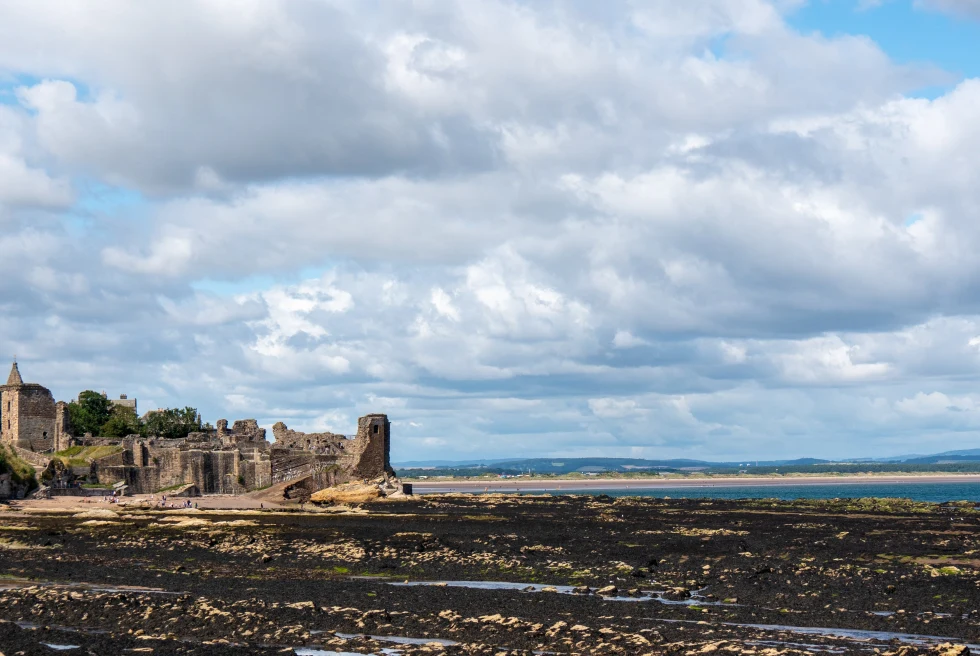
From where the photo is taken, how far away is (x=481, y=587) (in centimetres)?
3125

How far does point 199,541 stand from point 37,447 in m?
52.4

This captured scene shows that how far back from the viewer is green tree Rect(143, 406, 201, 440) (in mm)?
97875

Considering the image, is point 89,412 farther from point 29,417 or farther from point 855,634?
point 855,634

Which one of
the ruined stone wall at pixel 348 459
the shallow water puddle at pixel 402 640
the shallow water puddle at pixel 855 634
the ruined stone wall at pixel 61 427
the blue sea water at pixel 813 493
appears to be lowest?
the blue sea water at pixel 813 493

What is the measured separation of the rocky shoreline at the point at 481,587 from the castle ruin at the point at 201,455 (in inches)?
875

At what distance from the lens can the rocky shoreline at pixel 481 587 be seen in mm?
23250

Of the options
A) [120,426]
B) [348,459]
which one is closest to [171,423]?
[120,426]

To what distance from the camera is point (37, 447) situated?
292 ft

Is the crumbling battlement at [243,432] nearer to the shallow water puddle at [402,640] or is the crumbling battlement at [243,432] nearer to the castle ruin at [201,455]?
the castle ruin at [201,455]

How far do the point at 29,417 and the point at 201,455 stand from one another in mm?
18217

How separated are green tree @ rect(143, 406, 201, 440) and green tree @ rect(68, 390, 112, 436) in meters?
4.21

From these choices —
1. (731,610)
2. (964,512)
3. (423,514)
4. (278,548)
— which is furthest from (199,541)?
(964,512)

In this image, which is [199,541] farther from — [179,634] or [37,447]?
[37,447]

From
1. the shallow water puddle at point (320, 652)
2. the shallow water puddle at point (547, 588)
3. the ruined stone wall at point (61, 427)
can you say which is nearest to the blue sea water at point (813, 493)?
the ruined stone wall at point (61, 427)
